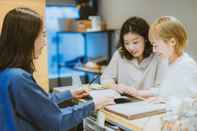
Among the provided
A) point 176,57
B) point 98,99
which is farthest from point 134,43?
point 98,99

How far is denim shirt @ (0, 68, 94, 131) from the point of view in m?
1.23

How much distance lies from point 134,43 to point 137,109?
86 centimetres

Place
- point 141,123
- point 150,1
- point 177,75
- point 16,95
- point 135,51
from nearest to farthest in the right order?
point 16,95
point 141,123
point 177,75
point 135,51
point 150,1

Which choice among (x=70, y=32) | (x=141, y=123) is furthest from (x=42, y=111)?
(x=70, y=32)

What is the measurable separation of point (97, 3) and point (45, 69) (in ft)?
8.69

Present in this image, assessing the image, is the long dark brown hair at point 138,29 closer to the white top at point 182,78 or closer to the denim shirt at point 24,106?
the white top at point 182,78

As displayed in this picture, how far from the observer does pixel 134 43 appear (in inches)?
88.7

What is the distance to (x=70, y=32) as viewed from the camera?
15.0ft

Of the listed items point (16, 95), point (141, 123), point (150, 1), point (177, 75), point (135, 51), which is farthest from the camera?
point (150, 1)

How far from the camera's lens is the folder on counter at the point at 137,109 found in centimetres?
141

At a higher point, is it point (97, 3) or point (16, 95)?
point (97, 3)

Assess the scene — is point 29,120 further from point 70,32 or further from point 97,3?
point 97,3

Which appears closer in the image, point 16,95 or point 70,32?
point 16,95

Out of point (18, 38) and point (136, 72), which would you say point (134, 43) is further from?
point (18, 38)
